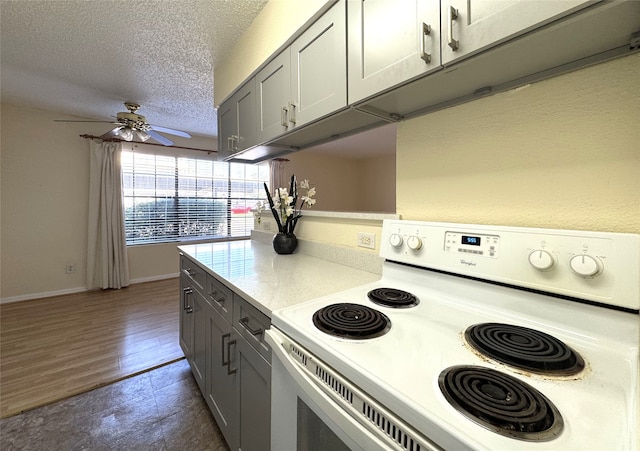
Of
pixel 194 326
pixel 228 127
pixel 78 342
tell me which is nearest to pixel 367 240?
pixel 194 326

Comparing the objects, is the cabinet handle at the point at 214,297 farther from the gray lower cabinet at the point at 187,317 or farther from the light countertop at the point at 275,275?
the gray lower cabinet at the point at 187,317

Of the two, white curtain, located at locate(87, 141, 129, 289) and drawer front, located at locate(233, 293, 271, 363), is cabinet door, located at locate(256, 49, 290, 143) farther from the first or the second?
white curtain, located at locate(87, 141, 129, 289)

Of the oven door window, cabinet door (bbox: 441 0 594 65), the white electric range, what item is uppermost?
cabinet door (bbox: 441 0 594 65)

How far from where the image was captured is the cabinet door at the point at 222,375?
1.11 meters

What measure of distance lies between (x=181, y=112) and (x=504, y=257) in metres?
3.84

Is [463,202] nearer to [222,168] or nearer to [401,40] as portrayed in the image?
[401,40]

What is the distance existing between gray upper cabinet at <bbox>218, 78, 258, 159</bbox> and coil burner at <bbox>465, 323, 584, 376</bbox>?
5.01 feet

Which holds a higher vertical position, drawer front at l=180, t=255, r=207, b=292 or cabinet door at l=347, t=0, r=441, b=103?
cabinet door at l=347, t=0, r=441, b=103

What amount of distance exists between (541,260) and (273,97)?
4.64 feet

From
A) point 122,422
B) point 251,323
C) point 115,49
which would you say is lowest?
point 122,422

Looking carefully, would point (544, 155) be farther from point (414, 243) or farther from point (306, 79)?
point (306, 79)

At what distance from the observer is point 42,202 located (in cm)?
339

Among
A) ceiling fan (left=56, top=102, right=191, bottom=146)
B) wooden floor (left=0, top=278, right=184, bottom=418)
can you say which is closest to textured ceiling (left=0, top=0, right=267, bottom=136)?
ceiling fan (left=56, top=102, right=191, bottom=146)

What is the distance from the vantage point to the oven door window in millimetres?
584
